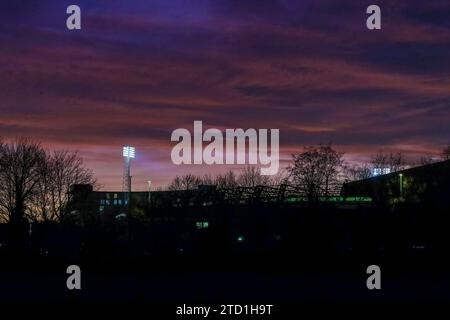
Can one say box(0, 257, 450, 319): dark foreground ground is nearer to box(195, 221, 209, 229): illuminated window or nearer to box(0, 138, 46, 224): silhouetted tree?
box(195, 221, 209, 229): illuminated window

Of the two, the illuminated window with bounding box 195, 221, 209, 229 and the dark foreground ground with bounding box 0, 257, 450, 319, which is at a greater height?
the illuminated window with bounding box 195, 221, 209, 229

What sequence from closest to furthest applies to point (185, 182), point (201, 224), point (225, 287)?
point (225, 287), point (201, 224), point (185, 182)

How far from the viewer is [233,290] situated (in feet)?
71.7

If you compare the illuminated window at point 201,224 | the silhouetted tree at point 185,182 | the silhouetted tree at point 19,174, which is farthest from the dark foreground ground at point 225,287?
the silhouetted tree at point 185,182

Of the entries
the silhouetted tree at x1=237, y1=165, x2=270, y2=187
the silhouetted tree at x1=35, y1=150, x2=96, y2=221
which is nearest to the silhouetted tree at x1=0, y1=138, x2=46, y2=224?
the silhouetted tree at x1=35, y1=150, x2=96, y2=221

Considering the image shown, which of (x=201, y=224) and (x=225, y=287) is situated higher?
(x=201, y=224)

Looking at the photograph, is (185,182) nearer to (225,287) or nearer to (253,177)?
(253,177)

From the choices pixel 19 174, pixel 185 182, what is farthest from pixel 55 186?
pixel 185 182

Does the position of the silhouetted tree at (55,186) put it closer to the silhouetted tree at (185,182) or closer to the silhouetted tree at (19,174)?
the silhouetted tree at (19,174)

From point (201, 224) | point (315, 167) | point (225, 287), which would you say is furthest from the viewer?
point (315, 167)
